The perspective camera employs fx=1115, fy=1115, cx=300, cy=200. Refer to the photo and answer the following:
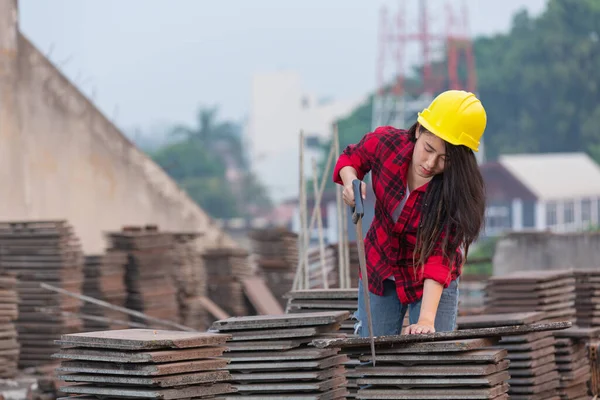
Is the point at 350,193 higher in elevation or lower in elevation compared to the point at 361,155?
lower

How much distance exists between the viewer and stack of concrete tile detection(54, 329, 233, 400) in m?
5.65

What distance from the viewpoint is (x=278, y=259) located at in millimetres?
19031

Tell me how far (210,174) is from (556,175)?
85.4ft

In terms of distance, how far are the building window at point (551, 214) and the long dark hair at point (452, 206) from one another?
6412 cm

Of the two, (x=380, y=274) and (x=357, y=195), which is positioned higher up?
(x=357, y=195)

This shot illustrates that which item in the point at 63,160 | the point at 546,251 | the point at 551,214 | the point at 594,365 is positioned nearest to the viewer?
the point at 594,365

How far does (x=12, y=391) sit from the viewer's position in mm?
10844

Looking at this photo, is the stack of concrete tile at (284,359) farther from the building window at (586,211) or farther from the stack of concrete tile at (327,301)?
the building window at (586,211)

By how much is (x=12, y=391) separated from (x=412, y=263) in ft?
20.1

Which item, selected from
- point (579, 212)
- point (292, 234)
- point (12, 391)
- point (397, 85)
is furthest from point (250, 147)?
point (12, 391)

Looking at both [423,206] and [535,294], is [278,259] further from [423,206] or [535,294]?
[423,206]

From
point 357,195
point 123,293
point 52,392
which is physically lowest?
point 52,392

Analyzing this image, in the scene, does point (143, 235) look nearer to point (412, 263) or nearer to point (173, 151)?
point (412, 263)

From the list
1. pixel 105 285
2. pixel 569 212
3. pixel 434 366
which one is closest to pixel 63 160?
pixel 105 285
